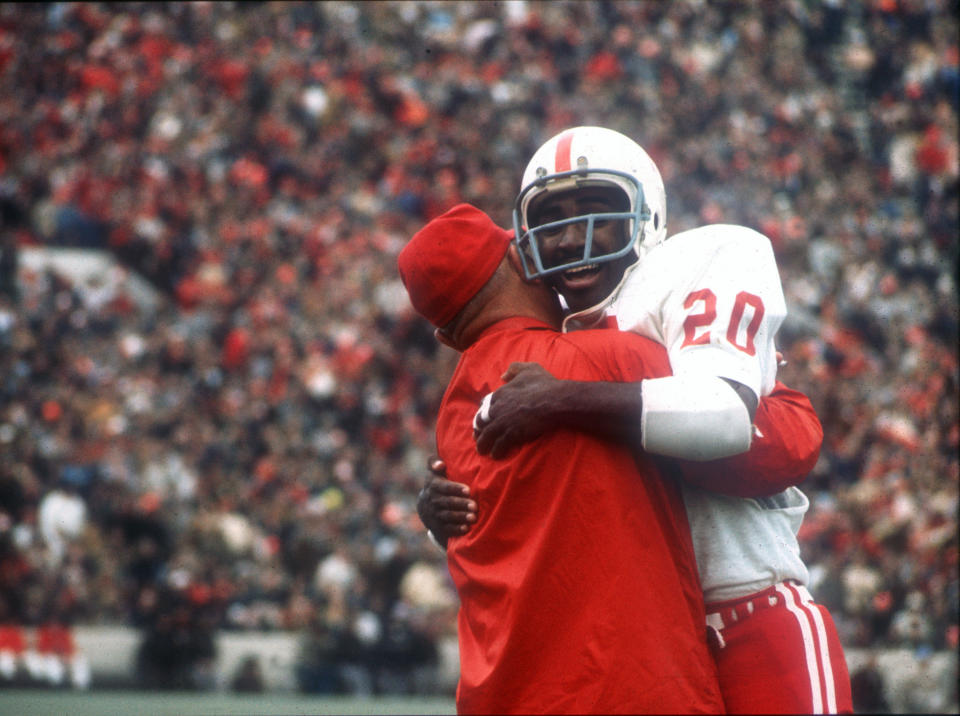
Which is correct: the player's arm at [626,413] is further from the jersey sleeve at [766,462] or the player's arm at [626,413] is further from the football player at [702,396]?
the jersey sleeve at [766,462]

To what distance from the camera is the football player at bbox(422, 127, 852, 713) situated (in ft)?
7.28

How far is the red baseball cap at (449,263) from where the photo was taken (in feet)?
8.31

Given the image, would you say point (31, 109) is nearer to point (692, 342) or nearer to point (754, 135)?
point (754, 135)

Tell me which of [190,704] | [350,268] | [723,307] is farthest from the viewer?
[350,268]

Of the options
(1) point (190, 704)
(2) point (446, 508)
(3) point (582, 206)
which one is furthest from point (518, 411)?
(1) point (190, 704)

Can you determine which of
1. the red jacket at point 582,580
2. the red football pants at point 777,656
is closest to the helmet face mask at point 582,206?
the red jacket at point 582,580

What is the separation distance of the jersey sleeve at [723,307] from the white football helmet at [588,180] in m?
0.20

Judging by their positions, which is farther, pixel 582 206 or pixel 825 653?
pixel 582 206

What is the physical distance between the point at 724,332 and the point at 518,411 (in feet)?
1.31

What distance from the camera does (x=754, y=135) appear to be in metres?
13.0

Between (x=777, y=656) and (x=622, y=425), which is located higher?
(x=622, y=425)

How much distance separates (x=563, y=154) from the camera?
2.70 m

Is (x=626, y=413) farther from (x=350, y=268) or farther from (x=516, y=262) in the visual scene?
(x=350, y=268)

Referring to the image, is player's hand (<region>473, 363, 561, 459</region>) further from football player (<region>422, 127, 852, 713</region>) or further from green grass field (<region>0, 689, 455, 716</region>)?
green grass field (<region>0, 689, 455, 716</region>)
